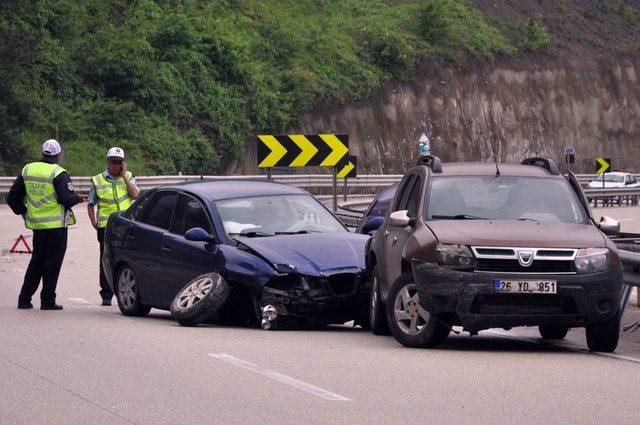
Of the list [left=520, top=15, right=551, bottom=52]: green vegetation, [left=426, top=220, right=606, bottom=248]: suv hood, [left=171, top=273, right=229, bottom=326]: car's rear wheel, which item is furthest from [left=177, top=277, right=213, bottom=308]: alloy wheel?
[left=520, top=15, right=551, bottom=52]: green vegetation

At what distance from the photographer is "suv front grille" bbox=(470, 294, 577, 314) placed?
1112 centimetres

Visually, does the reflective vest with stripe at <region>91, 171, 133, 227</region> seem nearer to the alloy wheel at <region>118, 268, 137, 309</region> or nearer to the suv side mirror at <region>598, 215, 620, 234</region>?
the alloy wheel at <region>118, 268, 137, 309</region>

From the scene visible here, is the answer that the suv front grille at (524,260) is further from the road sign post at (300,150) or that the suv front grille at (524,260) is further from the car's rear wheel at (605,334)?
the road sign post at (300,150)

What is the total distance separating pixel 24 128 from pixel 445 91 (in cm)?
3176

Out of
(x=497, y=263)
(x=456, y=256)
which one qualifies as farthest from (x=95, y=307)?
(x=497, y=263)

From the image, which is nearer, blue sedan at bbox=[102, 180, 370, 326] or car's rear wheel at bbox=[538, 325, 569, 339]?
car's rear wheel at bbox=[538, 325, 569, 339]

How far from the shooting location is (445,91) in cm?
7619

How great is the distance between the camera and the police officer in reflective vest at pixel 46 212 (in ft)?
51.2

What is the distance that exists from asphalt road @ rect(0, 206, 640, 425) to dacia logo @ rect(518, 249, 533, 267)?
2.45ft

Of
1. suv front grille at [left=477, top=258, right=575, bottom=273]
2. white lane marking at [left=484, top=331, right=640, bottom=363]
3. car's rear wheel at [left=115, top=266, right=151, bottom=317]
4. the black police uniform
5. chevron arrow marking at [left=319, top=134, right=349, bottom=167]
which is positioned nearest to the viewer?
suv front grille at [left=477, top=258, right=575, bottom=273]

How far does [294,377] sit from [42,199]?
6529 millimetres

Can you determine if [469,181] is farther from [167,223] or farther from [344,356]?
[167,223]

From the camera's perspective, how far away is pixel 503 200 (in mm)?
12320

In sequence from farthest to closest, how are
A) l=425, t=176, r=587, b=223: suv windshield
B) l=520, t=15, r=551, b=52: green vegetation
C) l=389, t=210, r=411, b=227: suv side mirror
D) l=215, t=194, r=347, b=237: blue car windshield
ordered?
l=520, t=15, r=551, b=52: green vegetation, l=215, t=194, r=347, b=237: blue car windshield, l=425, t=176, r=587, b=223: suv windshield, l=389, t=210, r=411, b=227: suv side mirror
